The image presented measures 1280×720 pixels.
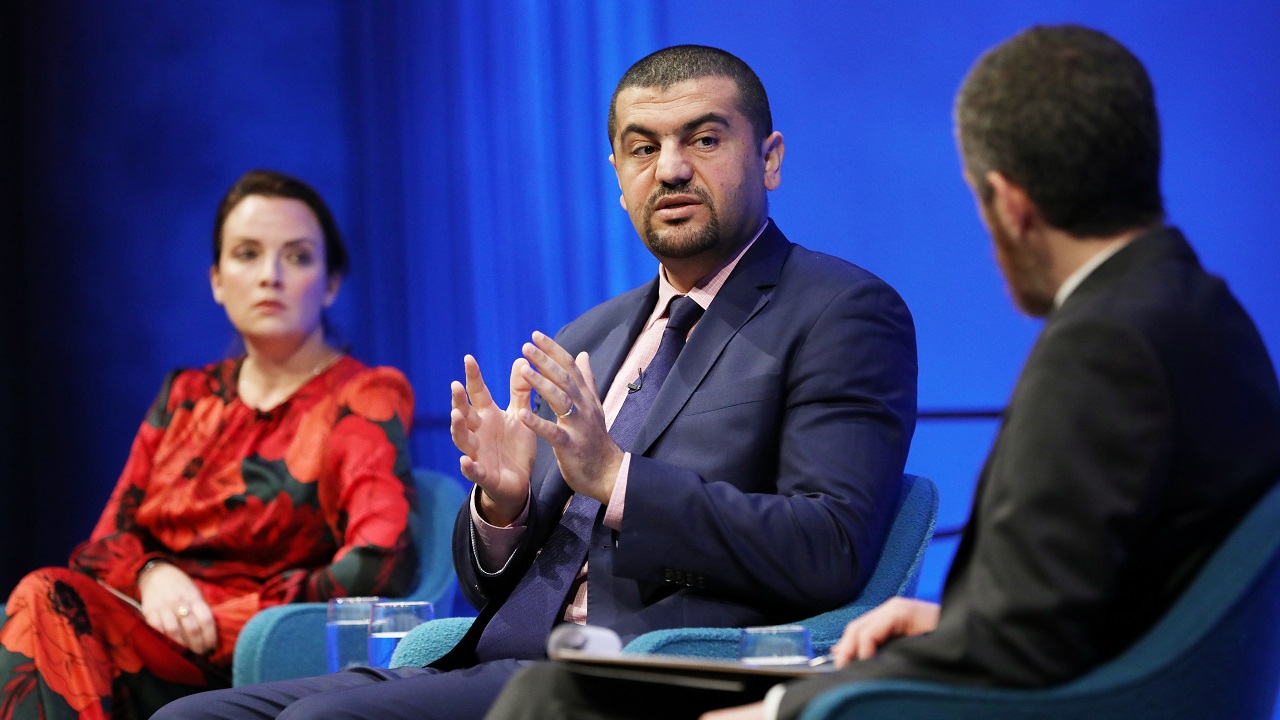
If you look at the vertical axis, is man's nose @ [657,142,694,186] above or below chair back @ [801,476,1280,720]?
above

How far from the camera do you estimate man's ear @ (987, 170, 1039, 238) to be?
1.32m

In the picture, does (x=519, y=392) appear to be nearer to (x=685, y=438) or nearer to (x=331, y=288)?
(x=685, y=438)

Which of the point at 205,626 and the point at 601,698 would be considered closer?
the point at 601,698

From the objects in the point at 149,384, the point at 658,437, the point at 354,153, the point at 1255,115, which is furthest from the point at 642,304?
the point at 149,384

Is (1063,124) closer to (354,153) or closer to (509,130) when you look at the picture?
(509,130)

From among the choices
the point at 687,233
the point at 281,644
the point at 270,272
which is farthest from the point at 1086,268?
the point at 270,272

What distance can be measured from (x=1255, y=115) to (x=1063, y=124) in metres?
2.04

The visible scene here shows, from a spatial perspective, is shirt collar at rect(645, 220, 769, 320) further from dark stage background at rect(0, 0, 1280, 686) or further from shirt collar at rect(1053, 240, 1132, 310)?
dark stage background at rect(0, 0, 1280, 686)

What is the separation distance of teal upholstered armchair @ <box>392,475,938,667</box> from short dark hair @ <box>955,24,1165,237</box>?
863 millimetres

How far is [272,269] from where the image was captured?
342cm

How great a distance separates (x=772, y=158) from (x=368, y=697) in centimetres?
125

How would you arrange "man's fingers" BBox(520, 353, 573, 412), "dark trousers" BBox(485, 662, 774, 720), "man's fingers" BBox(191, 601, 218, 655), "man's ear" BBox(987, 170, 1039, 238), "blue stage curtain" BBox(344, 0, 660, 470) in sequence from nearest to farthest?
"man's ear" BBox(987, 170, 1039, 238), "dark trousers" BBox(485, 662, 774, 720), "man's fingers" BBox(520, 353, 573, 412), "man's fingers" BBox(191, 601, 218, 655), "blue stage curtain" BBox(344, 0, 660, 470)

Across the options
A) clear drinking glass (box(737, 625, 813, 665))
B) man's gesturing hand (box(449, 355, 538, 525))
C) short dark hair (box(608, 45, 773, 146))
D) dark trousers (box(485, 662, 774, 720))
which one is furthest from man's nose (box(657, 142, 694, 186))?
dark trousers (box(485, 662, 774, 720))

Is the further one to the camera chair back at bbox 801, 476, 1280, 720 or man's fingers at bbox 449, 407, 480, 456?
man's fingers at bbox 449, 407, 480, 456
